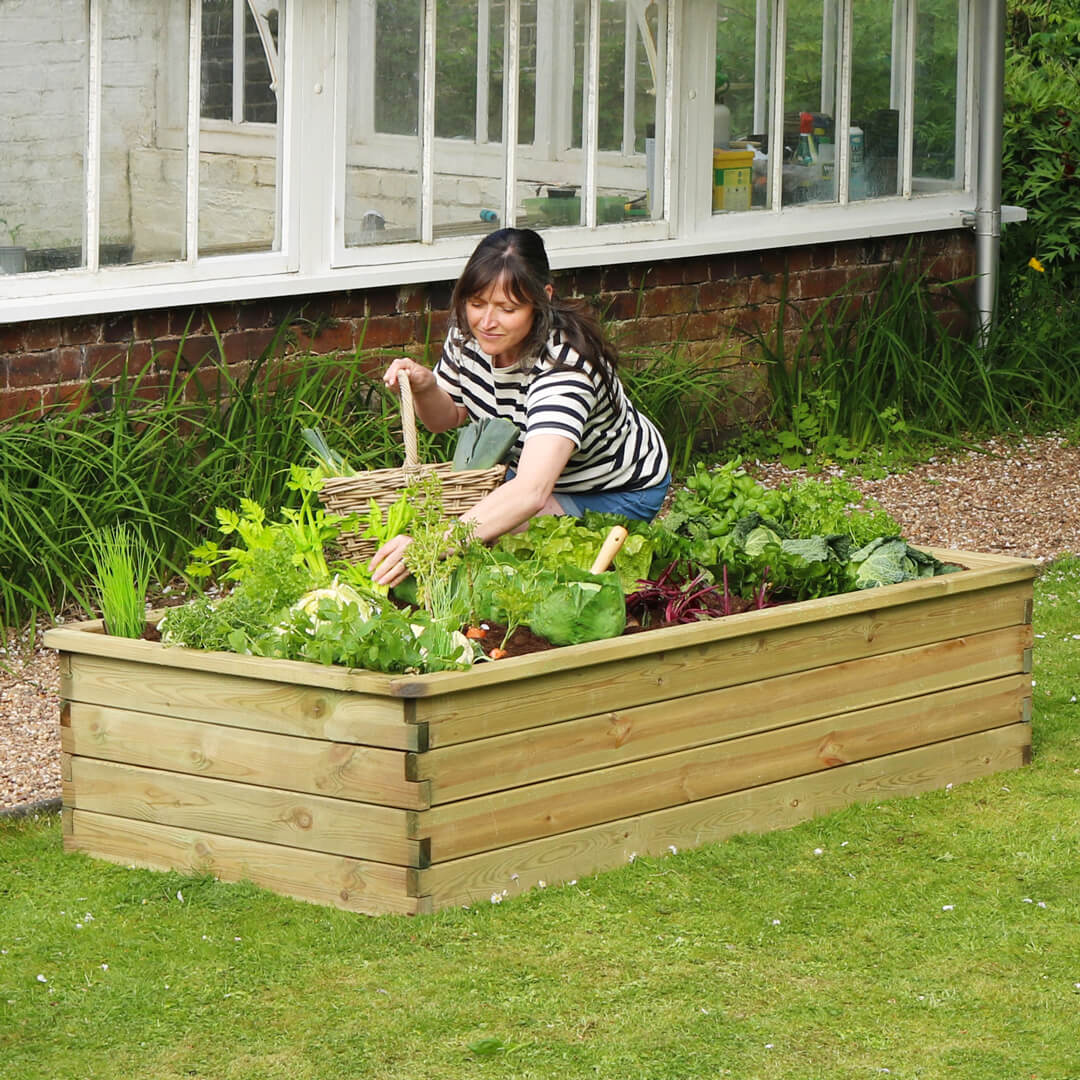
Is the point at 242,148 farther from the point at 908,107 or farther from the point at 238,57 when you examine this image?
the point at 908,107

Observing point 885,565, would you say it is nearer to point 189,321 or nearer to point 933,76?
point 189,321

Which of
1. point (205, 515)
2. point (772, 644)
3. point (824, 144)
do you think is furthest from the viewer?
point (824, 144)

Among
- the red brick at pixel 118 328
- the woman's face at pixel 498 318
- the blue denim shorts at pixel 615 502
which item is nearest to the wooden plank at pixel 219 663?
the woman's face at pixel 498 318

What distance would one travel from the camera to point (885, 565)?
5.04 metres

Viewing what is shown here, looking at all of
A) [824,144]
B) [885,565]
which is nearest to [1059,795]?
[885,565]

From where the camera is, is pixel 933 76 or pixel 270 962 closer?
pixel 270 962

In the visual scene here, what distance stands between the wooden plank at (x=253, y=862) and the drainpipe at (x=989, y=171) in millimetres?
6735

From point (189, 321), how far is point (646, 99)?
2.73 metres

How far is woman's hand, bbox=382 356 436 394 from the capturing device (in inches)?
196

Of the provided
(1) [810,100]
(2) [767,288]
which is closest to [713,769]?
(2) [767,288]

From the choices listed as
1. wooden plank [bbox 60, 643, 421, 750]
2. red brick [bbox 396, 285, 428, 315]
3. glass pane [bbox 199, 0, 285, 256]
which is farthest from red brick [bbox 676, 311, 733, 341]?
wooden plank [bbox 60, 643, 421, 750]

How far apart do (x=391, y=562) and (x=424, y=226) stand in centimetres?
372

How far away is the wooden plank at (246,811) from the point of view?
4.10 m

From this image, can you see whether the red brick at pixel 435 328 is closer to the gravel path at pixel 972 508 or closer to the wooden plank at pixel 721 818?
the gravel path at pixel 972 508
